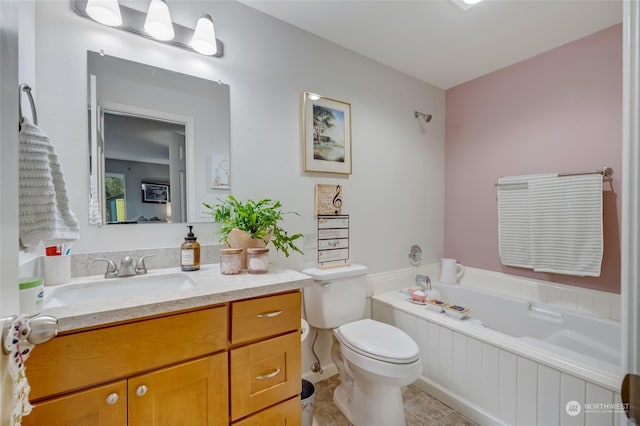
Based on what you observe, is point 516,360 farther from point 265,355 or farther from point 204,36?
point 204,36

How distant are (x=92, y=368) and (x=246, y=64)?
5.29 ft

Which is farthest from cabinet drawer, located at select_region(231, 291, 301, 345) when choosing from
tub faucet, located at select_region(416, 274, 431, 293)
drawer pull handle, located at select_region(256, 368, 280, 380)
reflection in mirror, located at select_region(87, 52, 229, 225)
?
tub faucet, located at select_region(416, 274, 431, 293)

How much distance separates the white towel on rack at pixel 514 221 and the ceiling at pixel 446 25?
3.29 ft

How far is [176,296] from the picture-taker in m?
0.92

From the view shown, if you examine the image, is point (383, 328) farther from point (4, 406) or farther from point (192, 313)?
point (4, 406)

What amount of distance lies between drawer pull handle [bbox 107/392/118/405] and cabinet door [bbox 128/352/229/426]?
0.04 metres

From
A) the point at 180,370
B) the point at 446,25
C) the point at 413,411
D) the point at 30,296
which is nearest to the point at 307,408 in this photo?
the point at 413,411

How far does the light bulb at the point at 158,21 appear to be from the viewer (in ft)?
4.17

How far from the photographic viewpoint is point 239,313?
3.39 feet

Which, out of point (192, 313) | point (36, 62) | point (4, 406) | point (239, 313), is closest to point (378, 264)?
point (239, 313)

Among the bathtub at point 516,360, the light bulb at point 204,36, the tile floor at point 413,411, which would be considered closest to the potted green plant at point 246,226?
the light bulb at point 204,36

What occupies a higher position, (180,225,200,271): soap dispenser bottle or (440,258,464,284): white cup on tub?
(180,225,200,271): soap dispenser bottle

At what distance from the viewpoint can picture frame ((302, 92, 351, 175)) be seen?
189 centimetres

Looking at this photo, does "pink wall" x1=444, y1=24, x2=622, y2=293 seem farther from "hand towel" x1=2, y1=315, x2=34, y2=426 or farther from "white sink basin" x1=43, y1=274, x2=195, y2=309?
"hand towel" x1=2, y1=315, x2=34, y2=426
